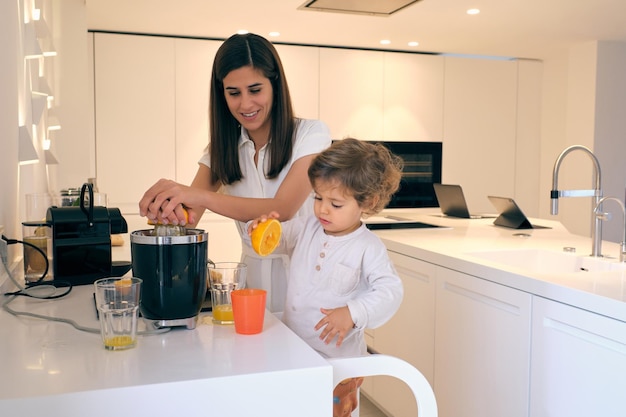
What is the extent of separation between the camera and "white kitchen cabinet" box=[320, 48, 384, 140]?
4.79m

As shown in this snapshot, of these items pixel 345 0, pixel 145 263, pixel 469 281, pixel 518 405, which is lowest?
pixel 518 405

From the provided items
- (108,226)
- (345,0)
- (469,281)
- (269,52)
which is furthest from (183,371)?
(345,0)

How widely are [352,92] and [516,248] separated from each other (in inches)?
100

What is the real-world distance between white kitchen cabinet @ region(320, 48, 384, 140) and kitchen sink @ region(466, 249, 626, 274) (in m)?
2.39

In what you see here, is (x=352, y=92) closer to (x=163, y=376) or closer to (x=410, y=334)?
(x=410, y=334)

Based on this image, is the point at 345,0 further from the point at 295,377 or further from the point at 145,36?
the point at 295,377

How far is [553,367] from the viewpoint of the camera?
6.04ft

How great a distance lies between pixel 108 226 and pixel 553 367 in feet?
4.25

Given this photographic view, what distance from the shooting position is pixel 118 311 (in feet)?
Result: 3.21

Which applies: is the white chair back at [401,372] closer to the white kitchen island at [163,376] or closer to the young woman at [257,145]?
the white kitchen island at [163,376]

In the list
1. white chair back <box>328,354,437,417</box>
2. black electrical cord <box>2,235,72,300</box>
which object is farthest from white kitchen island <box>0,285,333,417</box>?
black electrical cord <box>2,235,72,300</box>

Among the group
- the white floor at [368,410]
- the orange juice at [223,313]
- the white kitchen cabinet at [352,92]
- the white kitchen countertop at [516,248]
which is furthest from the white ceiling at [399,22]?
the orange juice at [223,313]

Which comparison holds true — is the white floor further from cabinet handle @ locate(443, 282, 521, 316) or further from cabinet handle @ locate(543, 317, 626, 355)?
cabinet handle @ locate(543, 317, 626, 355)

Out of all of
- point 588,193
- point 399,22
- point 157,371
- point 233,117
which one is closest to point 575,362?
point 588,193
